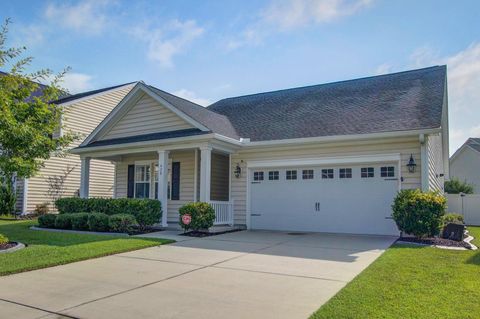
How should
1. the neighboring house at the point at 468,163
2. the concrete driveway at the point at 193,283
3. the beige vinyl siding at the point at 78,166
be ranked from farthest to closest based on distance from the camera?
the neighboring house at the point at 468,163 < the beige vinyl siding at the point at 78,166 < the concrete driveway at the point at 193,283

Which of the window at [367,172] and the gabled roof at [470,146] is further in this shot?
the gabled roof at [470,146]

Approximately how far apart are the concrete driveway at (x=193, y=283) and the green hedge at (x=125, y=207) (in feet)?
11.2

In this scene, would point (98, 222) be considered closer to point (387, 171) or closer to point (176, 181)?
point (176, 181)

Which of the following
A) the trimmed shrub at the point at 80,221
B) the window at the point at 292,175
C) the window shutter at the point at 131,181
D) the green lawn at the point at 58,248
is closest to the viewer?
the green lawn at the point at 58,248

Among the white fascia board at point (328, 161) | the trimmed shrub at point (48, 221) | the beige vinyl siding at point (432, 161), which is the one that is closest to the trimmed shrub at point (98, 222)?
the trimmed shrub at point (48, 221)

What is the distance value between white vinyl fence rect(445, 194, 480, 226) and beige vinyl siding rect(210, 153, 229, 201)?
435 inches

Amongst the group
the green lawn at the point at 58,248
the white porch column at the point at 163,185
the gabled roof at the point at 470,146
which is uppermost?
the gabled roof at the point at 470,146

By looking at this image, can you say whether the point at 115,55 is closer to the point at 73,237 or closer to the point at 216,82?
the point at 216,82

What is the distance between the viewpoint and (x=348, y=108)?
44.6 ft

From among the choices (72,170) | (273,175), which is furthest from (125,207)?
(72,170)

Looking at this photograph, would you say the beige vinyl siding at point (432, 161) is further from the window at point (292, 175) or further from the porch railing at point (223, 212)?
the porch railing at point (223, 212)

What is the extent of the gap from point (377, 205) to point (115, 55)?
9058mm

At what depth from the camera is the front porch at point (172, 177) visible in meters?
13.1

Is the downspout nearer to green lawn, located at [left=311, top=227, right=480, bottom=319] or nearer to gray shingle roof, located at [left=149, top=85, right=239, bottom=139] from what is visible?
green lawn, located at [left=311, top=227, right=480, bottom=319]
